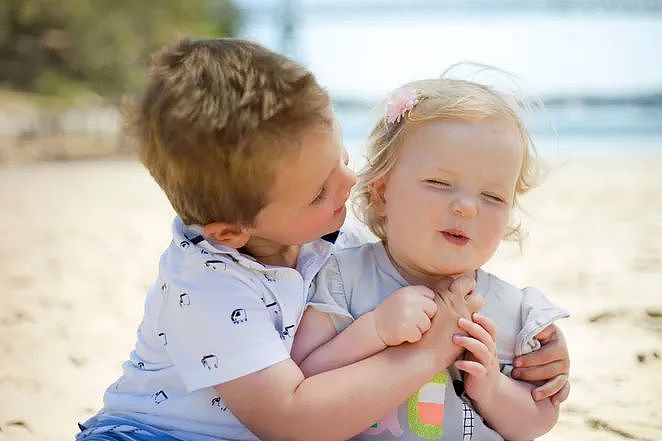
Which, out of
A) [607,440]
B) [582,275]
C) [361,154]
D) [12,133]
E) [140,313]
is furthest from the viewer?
[12,133]

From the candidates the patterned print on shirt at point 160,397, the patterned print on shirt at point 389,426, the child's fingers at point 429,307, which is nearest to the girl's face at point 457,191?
the child's fingers at point 429,307

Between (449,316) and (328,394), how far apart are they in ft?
1.04

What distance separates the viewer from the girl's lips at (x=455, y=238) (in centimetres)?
183

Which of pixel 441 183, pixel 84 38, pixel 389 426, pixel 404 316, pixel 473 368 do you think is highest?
pixel 441 183

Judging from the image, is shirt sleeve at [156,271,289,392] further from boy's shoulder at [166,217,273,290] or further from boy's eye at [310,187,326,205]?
boy's eye at [310,187,326,205]

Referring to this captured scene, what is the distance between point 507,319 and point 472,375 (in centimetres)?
20

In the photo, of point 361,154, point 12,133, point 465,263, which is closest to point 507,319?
point 465,263

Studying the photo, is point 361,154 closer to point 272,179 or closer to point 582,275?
point 272,179

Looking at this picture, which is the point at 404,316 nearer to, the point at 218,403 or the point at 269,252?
the point at 269,252

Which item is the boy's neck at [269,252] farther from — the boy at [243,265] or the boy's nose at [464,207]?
the boy's nose at [464,207]

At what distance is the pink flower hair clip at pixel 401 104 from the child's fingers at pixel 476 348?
506 millimetres

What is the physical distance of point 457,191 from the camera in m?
1.83

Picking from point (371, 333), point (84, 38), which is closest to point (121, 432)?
point (371, 333)

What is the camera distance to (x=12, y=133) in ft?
63.6
